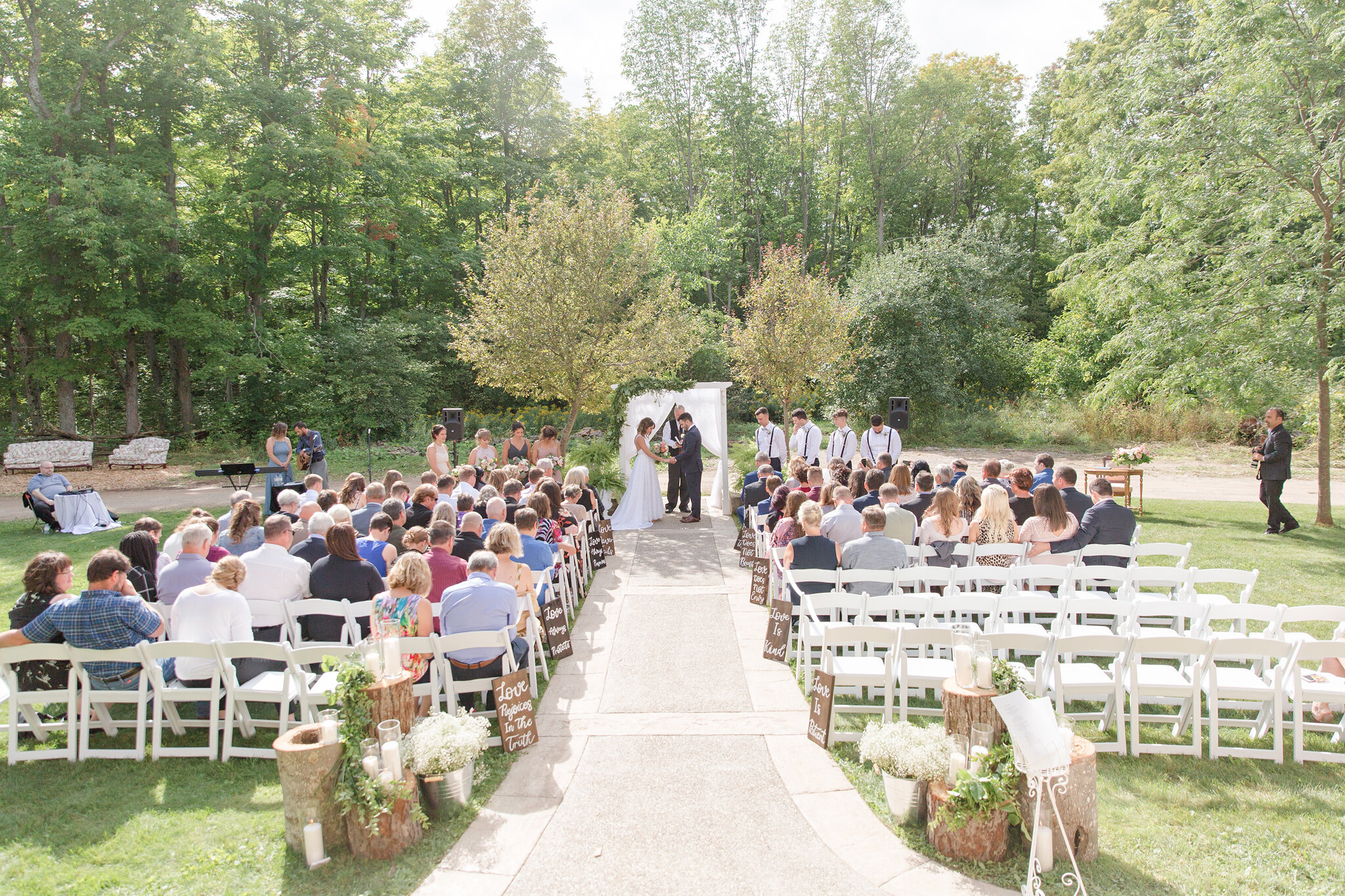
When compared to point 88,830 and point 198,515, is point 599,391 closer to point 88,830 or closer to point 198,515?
point 198,515

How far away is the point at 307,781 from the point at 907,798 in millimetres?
3072

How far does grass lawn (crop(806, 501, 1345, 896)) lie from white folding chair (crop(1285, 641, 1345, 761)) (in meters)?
0.09

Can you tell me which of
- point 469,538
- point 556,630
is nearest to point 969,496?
point 556,630

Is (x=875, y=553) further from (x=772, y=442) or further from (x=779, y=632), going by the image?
(x=772, y=442)

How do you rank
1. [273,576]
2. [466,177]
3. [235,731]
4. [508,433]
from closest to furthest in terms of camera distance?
[235,731]
[273,576]
[508,433]
[466,177]

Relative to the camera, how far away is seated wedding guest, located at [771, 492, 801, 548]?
7008 millimetres

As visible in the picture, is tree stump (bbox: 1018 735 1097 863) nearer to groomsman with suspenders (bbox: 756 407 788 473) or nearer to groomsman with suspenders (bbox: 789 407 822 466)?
groomsman with suspenders (bbox: 789 407 822 466)

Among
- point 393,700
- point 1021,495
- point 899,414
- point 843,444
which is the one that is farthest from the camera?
point 899,414

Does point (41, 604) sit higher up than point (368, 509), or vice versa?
point (368, 509)

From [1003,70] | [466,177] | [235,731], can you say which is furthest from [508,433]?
[1003,70]

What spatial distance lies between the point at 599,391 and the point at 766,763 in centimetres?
1007

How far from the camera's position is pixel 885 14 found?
102 ft

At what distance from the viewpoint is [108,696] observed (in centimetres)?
475

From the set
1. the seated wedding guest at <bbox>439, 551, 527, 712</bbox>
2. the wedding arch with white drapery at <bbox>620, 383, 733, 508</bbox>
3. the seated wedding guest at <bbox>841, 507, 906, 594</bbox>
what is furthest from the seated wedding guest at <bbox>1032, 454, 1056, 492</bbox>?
the wedding arch with white drapery at <bbox>620, 383, 733, 508</bbox>
